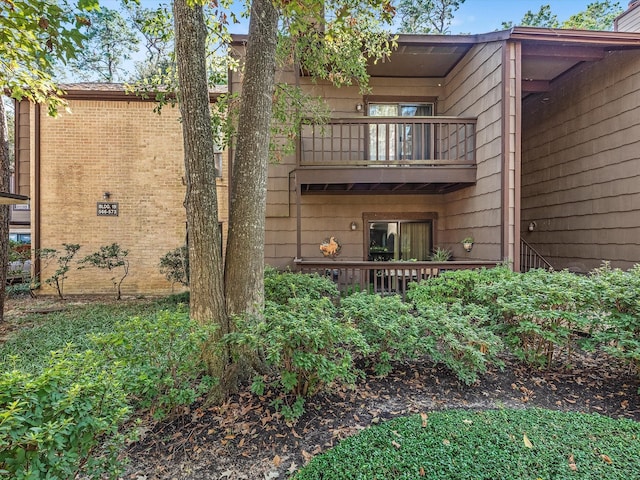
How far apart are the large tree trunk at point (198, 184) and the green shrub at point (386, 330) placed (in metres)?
1.34

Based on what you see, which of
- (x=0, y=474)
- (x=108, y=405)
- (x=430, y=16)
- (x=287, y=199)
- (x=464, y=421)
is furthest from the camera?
(x=430, y=16)

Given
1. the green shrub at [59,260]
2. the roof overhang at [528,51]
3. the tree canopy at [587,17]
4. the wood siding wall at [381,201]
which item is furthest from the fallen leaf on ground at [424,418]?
the tree canopy at [587,17]

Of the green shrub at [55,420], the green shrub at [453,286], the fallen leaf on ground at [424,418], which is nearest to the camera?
the green shrub at [55,420]

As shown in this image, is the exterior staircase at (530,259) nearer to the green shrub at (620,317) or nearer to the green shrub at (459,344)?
the green shrub at (620,317)

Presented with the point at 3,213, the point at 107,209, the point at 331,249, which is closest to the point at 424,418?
the point at 331,249

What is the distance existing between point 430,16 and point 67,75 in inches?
788

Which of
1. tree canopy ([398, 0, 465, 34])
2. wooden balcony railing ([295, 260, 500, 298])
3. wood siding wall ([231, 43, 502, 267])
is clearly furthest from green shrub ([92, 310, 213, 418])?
tree canopy ([398, 0, 465, 34])

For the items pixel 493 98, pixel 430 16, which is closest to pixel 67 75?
pixel 430 16

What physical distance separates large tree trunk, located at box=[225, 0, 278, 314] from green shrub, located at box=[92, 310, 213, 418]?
2.00 feet

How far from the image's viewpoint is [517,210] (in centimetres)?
607

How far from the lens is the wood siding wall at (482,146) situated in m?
6.16

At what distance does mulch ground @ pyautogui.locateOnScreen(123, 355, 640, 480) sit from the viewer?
7.64 feet

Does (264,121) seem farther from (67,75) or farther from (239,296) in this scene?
(67,75)

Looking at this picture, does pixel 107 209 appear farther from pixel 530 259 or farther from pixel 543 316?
pixel 530 259
